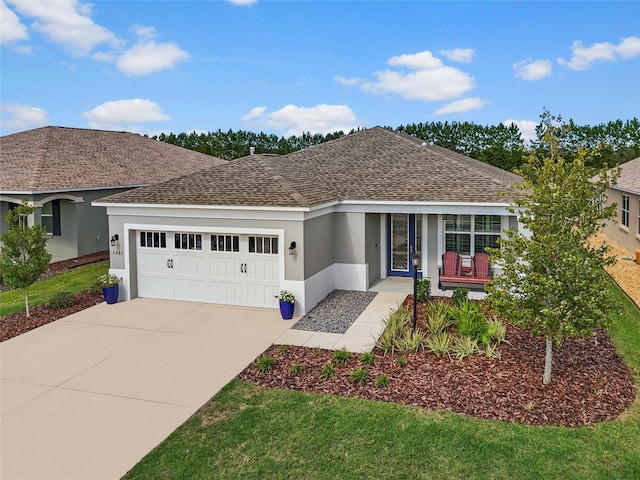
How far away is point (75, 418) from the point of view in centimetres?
708

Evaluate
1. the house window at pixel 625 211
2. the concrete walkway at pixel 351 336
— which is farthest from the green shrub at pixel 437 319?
the house window at pixel 625 211

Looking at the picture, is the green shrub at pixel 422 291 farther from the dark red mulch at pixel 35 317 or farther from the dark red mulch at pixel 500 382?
the dark red mulch at pixel 35 317

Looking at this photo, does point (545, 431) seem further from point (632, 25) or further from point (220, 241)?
point (632, 25)

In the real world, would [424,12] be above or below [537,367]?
above

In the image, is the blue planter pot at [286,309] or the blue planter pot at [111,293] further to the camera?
the blue planter pot at [111,293]

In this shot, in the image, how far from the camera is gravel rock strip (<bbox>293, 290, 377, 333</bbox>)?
37.2 ft

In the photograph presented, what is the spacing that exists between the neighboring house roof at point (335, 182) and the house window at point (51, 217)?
7871 millimetres

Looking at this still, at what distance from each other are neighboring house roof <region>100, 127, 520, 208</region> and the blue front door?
3.92 ft

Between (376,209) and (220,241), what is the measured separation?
188 inches

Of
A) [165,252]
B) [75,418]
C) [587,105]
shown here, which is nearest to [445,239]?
[165,252]

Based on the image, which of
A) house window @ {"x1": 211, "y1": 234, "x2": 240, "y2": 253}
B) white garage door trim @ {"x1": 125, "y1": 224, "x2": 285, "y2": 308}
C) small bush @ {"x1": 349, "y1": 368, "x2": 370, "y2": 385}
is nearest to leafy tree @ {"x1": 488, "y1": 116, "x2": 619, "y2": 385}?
small bush @ {"x1": 349, "y1": 368, "x2": 370, "y2": 385}

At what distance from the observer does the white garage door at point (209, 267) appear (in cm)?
1291

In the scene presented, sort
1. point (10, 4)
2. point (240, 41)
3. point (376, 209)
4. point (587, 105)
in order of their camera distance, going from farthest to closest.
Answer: point (587, 105)
point (240, 41)
point (10, 4)
point (376, 209)

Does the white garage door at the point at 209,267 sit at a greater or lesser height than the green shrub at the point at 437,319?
greater
